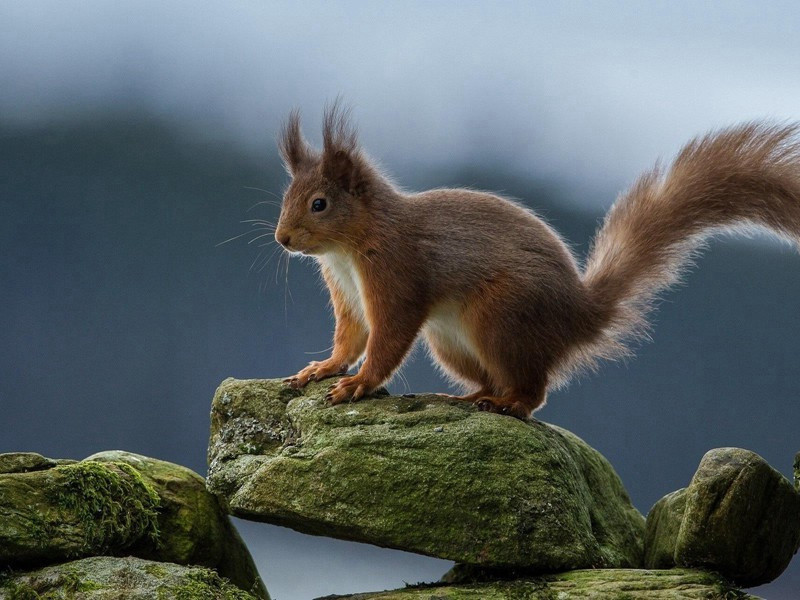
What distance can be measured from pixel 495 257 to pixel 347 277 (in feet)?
2.57

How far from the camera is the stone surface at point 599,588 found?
3533mm

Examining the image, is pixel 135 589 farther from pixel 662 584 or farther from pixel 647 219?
pixel 647 219

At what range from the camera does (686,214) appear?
470cm

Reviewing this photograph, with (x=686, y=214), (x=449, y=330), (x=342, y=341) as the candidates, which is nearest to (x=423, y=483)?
(x=449, y=330)

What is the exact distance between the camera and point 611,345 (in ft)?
15.6

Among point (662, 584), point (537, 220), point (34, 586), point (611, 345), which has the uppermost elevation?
point (537, 220)

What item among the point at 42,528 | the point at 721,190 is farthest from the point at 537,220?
the point at 42,528

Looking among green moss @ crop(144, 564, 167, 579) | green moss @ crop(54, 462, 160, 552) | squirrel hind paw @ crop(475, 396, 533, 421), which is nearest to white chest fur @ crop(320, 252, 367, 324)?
squirrel hind paw @ crop(475, 396, 533, 421)

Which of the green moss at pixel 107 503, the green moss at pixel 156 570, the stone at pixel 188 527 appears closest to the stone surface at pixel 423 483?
the stone at pixel 188 527

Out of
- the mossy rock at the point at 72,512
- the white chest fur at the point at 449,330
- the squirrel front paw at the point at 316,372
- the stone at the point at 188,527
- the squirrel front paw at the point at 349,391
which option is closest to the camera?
the mossy rock at the point at 72,512

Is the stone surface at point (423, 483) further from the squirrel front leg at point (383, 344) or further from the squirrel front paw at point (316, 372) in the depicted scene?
the squirrel front paw at point (316, 372)

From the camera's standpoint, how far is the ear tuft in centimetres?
441

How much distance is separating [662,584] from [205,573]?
1.90 meters

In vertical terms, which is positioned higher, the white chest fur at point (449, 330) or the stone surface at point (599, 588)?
the white chest fur at point (449, 330)
